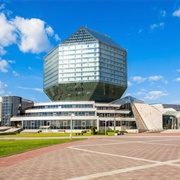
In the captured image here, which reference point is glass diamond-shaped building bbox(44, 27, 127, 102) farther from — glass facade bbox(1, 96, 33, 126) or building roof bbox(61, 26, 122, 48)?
glass facade bbox(1, 96, 33, 126)

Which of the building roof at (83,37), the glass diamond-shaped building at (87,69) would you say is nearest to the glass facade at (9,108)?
the glass diamond-shaped building at (87,69)

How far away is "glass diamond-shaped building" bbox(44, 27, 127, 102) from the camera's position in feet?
374

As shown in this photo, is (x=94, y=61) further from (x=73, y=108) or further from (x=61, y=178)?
(x=61, y=178)

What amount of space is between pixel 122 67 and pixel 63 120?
48536 millimetres

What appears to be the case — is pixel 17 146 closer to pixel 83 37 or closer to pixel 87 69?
pixel 87 69

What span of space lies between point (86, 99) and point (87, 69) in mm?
13211

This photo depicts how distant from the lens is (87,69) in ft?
378

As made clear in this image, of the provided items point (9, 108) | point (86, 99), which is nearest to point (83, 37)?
point (86, 99)

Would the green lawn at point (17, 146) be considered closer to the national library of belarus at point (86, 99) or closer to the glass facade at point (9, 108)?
the national library of belarus at point (86, 99)

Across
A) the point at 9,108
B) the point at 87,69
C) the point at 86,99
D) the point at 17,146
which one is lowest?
the point at 17,146

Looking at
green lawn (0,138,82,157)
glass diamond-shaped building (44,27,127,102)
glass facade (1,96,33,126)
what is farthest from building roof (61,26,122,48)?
green lawn (0,138,82,157)

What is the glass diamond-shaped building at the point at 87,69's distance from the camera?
374 feet

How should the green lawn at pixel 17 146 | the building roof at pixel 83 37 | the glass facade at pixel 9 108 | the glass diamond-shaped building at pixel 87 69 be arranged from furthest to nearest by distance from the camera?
1. the building roof at pixel 83 37
2. the glass diamond-shaped building at pixel 87 69
3. the glass facade at pixel 9 108
4. the green lawn at pixel 17 146

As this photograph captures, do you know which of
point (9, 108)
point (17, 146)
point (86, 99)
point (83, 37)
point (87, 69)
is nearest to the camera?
point (17, 146)
